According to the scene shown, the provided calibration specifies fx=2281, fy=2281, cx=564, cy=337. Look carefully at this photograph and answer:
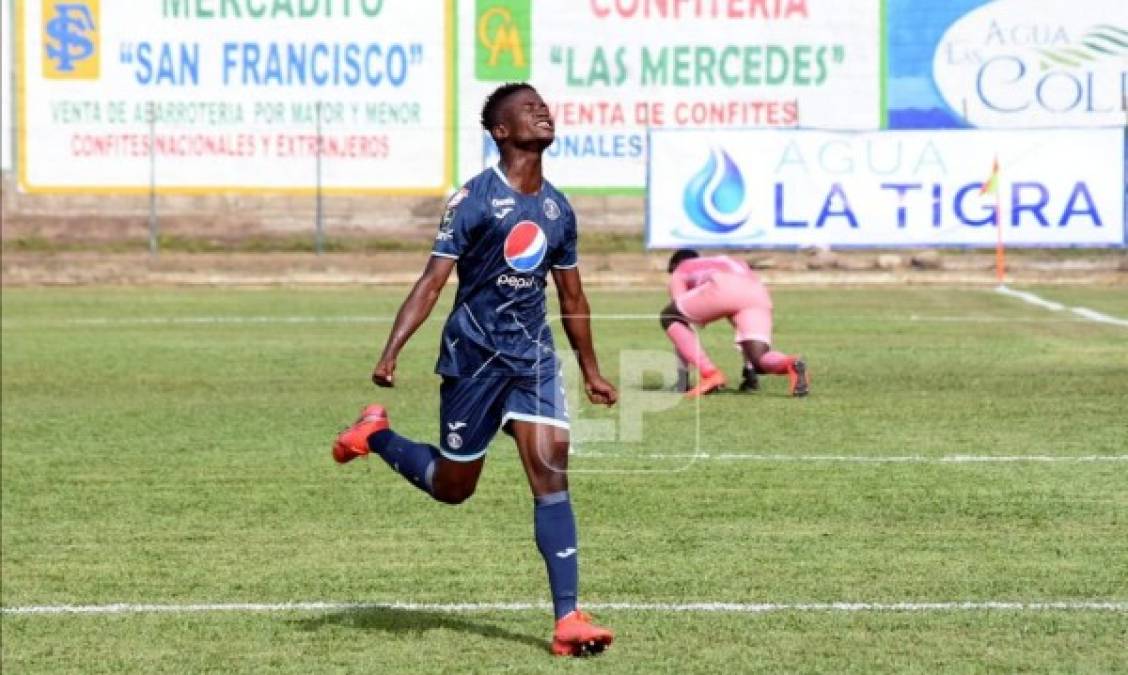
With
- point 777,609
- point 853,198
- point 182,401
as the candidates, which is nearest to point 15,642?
point 777,609

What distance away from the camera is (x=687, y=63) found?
140ft

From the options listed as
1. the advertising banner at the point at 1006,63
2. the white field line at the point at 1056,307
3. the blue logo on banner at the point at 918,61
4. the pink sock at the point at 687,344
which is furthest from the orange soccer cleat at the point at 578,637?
the blue logo on banner at the point at 918,61

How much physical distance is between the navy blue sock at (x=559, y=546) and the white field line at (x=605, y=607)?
1.05m

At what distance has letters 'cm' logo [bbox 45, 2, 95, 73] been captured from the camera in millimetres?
42938

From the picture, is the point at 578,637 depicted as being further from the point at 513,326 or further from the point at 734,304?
the point at 734,304

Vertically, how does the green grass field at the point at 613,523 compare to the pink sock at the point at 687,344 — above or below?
below

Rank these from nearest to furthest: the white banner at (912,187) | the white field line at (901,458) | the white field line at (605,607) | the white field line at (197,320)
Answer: the white field line at (605,607) < the white field line at (901,458) < the white field line at (197,320) < the white banner at (912,187)

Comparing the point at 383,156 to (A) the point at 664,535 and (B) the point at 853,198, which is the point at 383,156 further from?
(A) the point at 664,535

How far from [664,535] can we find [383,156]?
3122cm

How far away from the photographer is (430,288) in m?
8.66

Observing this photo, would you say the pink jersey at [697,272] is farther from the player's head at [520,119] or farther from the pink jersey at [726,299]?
the player's head at [520,119]

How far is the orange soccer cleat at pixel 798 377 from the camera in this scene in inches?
722

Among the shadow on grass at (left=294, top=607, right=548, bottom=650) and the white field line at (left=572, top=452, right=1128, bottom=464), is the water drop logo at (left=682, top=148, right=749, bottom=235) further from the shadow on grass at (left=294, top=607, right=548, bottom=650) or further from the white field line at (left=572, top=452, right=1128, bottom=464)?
the shadow on grass at (left=294, top=607, right=548, bottom=650)

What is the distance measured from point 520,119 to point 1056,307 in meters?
21.1
